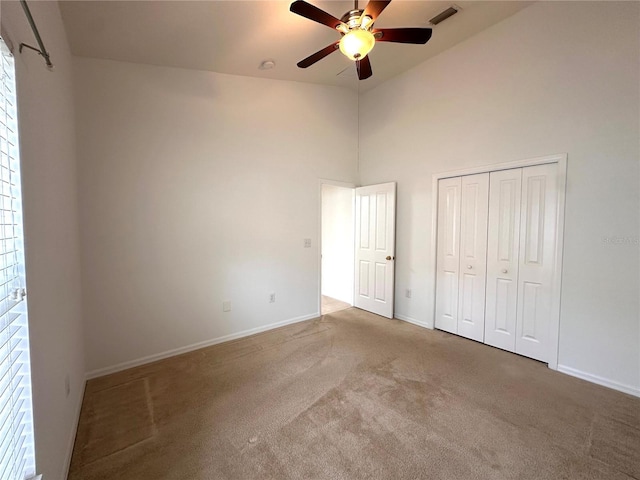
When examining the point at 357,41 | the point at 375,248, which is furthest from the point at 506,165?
the point at 357,41

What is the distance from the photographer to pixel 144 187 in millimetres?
2846

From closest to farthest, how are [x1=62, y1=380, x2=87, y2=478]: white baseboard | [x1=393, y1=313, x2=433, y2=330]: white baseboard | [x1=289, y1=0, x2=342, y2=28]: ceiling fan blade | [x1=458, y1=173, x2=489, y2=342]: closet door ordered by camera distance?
[x1=62, y1=380, x2=87, y2=478]: white baseboard
[x1=289, y1=0, x2=342, y2=28]: ceiling fan blade
[x1=458, y1=173, x2=489, y2=342]: closet door
[x1=393, y1=313, x2=433, y2=330]: white baseboard

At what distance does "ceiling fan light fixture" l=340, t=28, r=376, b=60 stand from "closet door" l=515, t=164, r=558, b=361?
2080mm

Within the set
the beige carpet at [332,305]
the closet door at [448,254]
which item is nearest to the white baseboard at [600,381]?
the closet door at [448,254]

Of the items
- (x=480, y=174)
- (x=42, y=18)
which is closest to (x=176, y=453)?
(x=42, y=18)

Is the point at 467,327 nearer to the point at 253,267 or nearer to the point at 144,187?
the point at 253,267

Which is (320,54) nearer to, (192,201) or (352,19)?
(352,19)

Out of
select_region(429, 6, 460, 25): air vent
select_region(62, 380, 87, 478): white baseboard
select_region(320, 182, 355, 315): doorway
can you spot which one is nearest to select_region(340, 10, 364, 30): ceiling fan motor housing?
select_region(429, 6, 460, 25): air vent

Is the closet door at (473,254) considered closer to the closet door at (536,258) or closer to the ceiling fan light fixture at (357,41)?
the closet door at (536,258)

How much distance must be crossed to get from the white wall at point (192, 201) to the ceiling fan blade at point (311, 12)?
174 centimetres

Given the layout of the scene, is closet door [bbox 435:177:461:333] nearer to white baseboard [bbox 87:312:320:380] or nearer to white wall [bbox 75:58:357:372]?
white wall [bbox 75:58:357:372]

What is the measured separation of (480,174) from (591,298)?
1561 mm

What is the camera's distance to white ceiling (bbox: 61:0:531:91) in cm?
223

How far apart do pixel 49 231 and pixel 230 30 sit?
218cm
